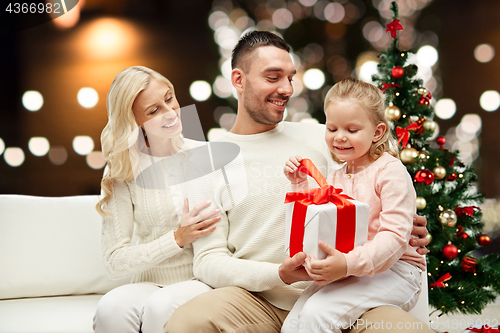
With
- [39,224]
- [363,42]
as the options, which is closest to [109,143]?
[39,224]

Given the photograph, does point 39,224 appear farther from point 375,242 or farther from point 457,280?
point 457,280

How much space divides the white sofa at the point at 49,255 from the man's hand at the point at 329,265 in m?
1.03

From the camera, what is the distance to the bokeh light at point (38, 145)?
3.11 metres

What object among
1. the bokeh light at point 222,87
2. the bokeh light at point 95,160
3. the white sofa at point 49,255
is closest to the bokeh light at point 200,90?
the bokeh light at point 222,87

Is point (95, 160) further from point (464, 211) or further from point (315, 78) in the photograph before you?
point (464, 211)

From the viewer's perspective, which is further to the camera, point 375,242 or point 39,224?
point 39,224

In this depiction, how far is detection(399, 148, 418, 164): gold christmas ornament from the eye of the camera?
2154mm

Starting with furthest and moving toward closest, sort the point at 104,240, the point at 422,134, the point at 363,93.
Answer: the point at 422,134, the point at 104,240, the point at 363,93

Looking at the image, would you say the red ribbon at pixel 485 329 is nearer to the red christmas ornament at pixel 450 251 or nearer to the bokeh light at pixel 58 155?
the red christmas ornament at pixel 450 251

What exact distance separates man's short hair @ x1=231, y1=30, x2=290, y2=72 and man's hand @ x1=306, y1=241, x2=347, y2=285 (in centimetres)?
85

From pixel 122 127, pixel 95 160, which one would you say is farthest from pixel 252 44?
pixel 95 160

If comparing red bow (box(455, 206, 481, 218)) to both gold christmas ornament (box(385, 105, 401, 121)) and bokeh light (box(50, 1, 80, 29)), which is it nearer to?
gold christmas ornament (box(385, 105, 401, 121))

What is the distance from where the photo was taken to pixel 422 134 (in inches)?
90.8

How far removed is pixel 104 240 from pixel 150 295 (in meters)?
0.29
